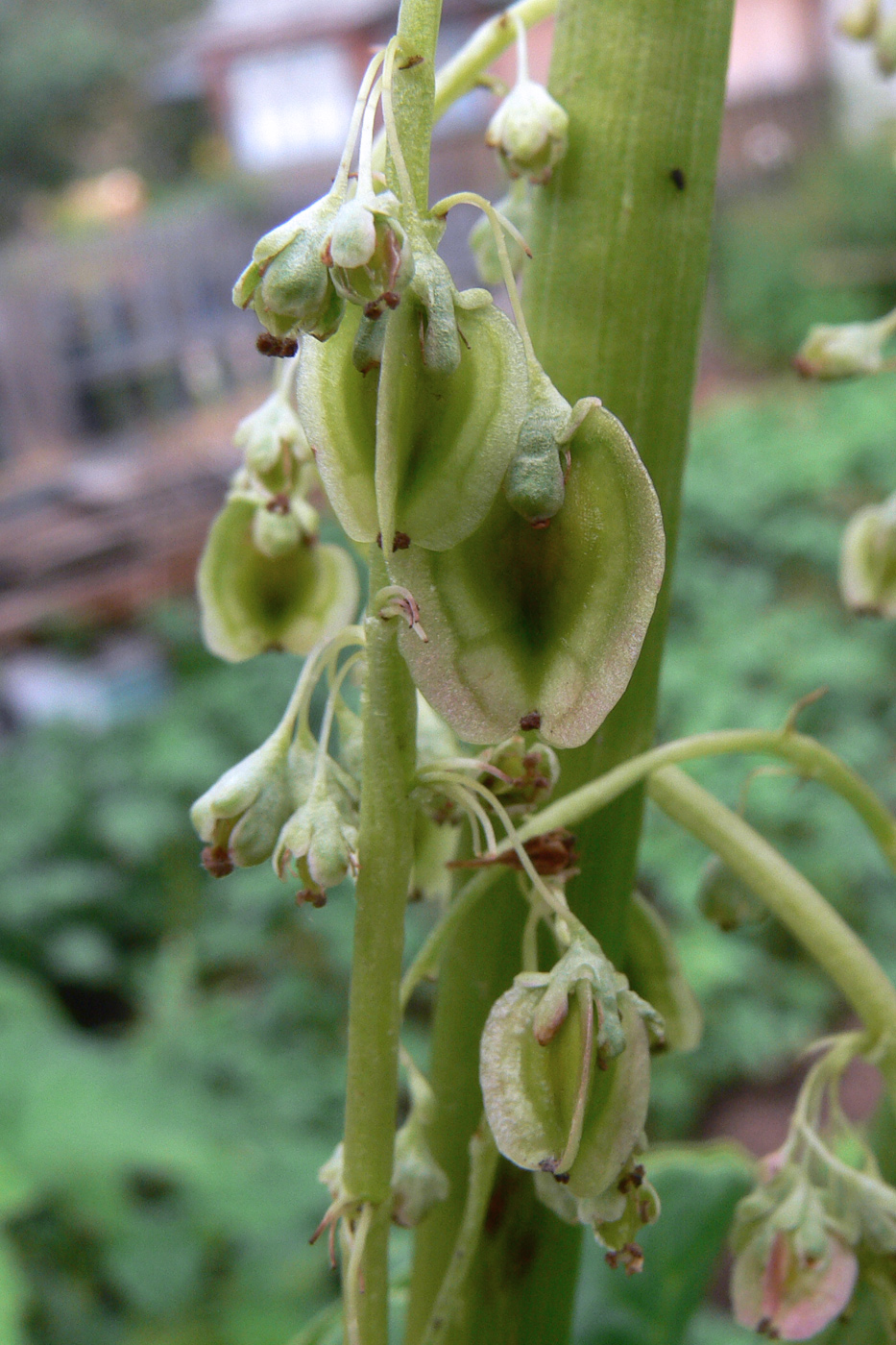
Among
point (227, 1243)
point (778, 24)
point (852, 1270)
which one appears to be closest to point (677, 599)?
point (227, 1243)

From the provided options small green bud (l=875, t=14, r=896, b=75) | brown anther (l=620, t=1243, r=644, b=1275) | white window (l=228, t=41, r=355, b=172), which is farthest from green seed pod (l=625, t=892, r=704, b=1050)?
white window (l=228, t=41, r=355, b=172)

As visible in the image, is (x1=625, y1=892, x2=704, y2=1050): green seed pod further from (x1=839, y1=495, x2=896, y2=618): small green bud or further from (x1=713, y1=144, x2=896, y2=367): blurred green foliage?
(x1=713, y1=144, x2=896, y2=367): blurred green foliage

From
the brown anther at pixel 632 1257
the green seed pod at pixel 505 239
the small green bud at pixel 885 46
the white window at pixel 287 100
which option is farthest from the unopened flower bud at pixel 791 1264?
the white window at pixel 287 100

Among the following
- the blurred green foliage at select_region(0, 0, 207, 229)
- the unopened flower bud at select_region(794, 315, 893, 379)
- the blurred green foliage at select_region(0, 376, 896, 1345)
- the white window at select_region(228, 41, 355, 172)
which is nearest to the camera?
the unopened flower bud at select_region(794, 315, 893, 379)

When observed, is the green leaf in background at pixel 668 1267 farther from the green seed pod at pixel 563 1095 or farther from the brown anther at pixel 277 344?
the brown anther at pixel 277 344

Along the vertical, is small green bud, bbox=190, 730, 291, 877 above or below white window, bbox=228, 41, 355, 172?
below

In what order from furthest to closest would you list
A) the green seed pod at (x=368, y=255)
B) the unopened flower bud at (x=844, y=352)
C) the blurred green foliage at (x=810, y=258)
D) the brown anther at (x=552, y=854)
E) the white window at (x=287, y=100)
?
1. the white window at (x=287, y=100)
2. the blurred green foliage at (x=810, y=258)
3. the unopened flower bud at (x=844, y=352)
4. the brown anther at (x=552, y=854)
5. the green seed pod at (x=368, y=255)

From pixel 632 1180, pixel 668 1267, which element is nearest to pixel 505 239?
pixel 632 1180
